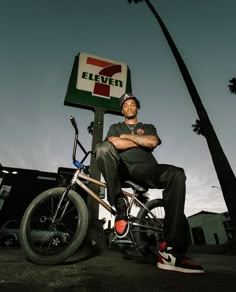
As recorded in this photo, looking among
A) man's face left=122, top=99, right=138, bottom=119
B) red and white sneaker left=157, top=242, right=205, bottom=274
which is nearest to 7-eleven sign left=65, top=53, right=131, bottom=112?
man's face left=122, top=99, right=138, bottom=119

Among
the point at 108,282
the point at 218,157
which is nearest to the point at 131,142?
Result: the point at 108,282

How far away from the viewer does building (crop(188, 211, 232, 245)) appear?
3039 centimetres

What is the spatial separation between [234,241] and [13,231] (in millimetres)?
10867

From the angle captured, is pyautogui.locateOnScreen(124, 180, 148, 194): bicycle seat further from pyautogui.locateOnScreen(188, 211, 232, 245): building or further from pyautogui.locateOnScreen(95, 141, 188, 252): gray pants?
pyautogui.locateOnScreen(188, 211, 232, 245): building

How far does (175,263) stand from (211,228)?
126 feet

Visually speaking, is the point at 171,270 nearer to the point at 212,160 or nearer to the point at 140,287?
the point at 140,287

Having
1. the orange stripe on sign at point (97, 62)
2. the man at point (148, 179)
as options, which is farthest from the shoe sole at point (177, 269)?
the orange stripe on sign at point (97, 62)

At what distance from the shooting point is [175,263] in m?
1.65

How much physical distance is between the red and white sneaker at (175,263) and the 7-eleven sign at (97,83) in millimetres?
3832

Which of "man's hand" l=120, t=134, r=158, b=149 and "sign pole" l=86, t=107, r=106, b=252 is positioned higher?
"man's hand" l=120, t=134, r=158, b=149

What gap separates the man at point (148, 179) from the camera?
5.60ft

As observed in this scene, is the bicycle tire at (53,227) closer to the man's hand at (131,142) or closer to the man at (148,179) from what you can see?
the man at (148,179)

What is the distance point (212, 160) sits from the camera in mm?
6703

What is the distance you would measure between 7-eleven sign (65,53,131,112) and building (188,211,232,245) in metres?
30.2
